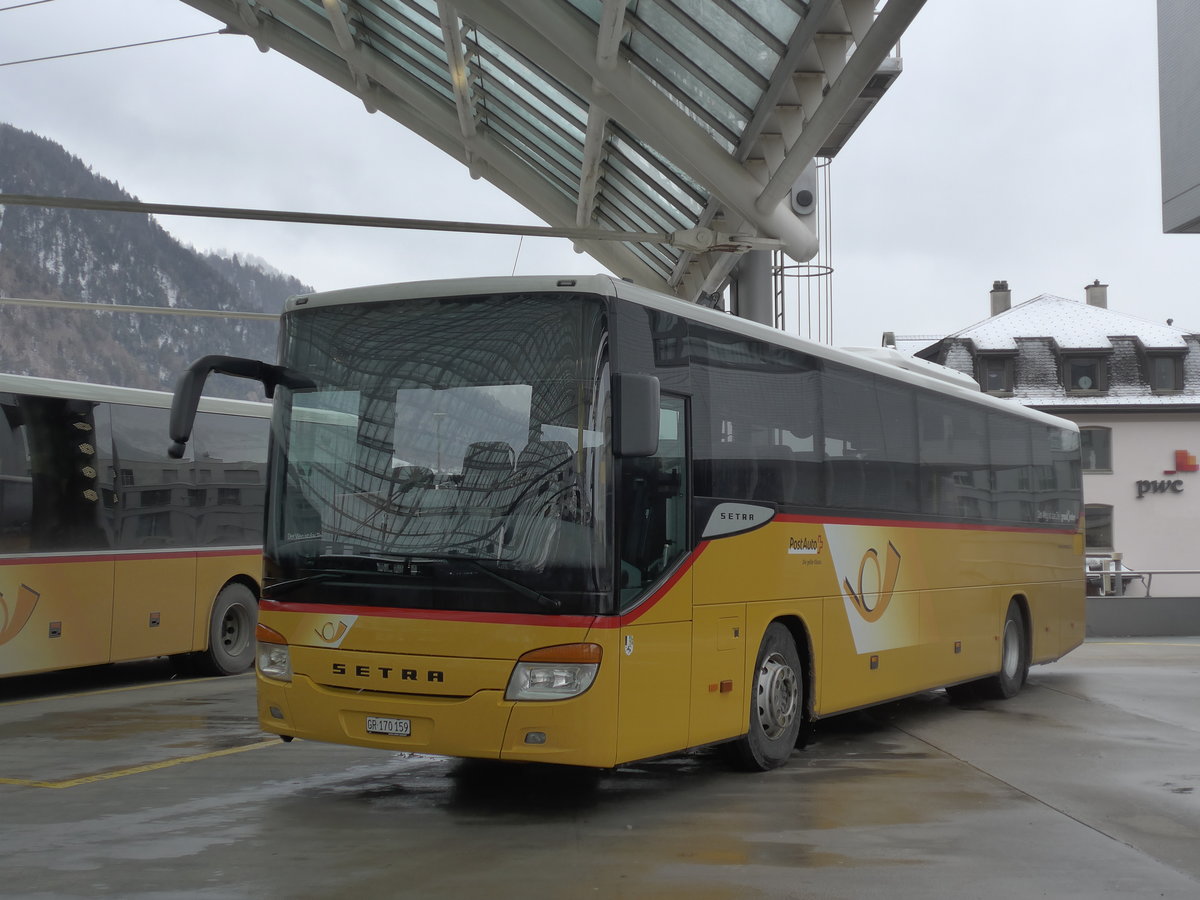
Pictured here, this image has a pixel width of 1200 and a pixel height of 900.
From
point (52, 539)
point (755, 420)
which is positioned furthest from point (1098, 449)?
point (755, 420)

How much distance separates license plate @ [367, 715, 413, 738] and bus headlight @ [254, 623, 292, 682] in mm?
658

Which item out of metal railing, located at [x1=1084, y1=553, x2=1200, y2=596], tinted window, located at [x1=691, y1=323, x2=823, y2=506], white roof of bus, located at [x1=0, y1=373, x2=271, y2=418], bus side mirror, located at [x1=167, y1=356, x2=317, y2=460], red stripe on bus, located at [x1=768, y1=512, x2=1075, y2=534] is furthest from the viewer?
metal railing, located at [x1=1084, y1=553, x2=1200, y2=596]

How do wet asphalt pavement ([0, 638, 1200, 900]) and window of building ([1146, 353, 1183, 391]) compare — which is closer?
wet asphalt pavement ([0, 638, 1200, 900])

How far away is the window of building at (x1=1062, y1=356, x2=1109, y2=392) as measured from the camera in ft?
176

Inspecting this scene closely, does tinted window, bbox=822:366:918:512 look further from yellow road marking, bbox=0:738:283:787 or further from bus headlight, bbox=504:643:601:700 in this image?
yellow road marking, bbox=0:738:283:787

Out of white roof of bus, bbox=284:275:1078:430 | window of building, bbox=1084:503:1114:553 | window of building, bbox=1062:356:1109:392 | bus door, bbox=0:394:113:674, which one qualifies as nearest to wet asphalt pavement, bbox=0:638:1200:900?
bus door, bbox=0:394:113:674

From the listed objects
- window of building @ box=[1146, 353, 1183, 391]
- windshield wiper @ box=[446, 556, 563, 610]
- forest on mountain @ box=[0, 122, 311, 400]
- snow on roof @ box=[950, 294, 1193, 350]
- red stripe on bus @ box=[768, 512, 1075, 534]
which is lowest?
windshield wiper @ box=[446, 556, 563, 610]

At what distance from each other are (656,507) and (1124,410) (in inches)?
1903

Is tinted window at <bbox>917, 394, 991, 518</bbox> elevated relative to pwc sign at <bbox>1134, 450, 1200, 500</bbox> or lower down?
lower down

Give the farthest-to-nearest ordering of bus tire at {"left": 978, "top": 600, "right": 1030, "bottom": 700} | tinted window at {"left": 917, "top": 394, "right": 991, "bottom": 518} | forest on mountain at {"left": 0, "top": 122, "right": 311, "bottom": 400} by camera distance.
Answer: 1. forest on mountain at {"left": 0, "top": 122, "right": 311, "bottom": 400}
2. bus tire at {"left": 978, "top": 600, "right": 1030, "bottom": 700}
3. tinted window at {"left": 917, "top": 394, "right": 991, "bottom": 518}

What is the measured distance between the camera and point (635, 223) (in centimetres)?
2323

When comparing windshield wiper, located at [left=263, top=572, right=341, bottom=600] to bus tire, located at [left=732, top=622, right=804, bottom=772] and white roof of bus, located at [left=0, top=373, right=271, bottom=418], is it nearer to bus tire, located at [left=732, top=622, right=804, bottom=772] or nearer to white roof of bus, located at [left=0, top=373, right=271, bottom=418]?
bus tire, located at [left=732, top=622, right=804, bottom=772]

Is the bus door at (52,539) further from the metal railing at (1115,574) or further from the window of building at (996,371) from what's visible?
the window of building at (996,371)

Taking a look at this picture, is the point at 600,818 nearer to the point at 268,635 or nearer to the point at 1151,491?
the point at 268,635
